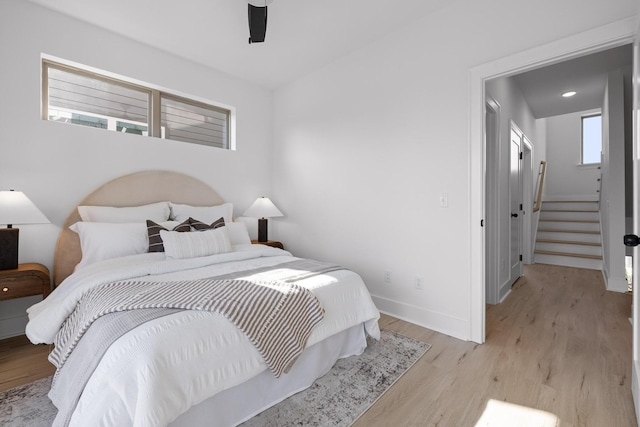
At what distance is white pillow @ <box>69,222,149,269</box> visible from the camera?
95.0 inches

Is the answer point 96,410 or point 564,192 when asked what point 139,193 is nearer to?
point 96,410

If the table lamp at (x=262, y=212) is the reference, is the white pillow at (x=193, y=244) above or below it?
below

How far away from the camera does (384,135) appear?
2.96 meters

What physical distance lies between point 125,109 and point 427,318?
3.58 metres

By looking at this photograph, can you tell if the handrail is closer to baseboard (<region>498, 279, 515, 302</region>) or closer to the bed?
baseboard (<region>498, 279, 515, 302</region>)

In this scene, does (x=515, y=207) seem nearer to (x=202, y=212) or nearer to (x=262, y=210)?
(x=262, y=210)

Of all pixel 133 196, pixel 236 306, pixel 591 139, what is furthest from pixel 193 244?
pixel 591 139

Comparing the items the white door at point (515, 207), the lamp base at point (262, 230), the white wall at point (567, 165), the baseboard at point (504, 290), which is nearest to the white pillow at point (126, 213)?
the lamp base at point (262, 230)

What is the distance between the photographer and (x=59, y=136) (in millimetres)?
2650

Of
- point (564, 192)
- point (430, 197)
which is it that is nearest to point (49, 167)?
point (430, 197)

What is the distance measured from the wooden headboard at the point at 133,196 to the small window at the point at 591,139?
8.18 m

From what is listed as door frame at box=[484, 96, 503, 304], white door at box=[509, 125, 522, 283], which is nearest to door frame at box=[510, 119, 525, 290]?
white door at box=[509, 125, 522, 283]

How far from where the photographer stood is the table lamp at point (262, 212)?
377 centimetres

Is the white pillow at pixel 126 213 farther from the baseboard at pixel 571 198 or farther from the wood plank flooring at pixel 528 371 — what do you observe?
the baseboard at pixel 571 198
